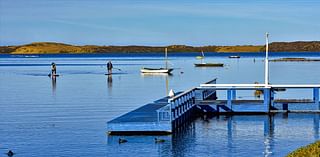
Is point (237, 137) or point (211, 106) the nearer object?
→ point (237, 137)

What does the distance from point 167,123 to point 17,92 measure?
105 ft

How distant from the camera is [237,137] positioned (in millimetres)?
28531

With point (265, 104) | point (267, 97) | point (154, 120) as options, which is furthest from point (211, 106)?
point (154, 120)

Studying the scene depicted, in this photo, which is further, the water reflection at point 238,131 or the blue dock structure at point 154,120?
the blue dock structure at point 154,120

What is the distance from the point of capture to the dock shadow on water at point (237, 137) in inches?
986

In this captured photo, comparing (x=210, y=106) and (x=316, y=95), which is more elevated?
(x=316, y=95)

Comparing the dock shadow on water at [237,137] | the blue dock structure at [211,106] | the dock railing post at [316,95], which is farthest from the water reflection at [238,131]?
the dock railing post at [316,95]

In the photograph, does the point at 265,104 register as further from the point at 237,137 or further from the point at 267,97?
the point at 237,137

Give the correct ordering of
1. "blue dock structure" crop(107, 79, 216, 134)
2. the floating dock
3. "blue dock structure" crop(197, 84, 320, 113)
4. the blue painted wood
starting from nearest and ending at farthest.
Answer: "blue dock structure" crop(107, 79, 216, 134), the floating dock, "blue dock structure" crop(197, 84, 320, 113), the blue painted wood

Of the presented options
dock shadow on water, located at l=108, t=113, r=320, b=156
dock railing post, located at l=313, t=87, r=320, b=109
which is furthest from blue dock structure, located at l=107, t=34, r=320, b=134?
dock shadow on water, located at l=108, t=113, r=320, b=156

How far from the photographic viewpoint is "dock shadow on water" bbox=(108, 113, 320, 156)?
2505cm

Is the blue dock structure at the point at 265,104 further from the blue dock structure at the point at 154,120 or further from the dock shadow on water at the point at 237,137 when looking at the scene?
the blue dock structure at the point at 154,120

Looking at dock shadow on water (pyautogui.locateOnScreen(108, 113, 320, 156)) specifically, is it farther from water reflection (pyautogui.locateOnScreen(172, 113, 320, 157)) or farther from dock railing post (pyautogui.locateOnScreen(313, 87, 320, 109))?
dock railing post (pyautogui.locateOnScreen(313, 87, 320, 109))

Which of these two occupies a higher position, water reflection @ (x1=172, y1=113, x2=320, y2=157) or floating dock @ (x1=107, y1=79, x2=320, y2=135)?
floating dock @ (x1=107, y1=79, x2=320, y2=135)
